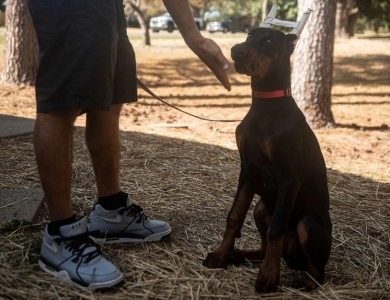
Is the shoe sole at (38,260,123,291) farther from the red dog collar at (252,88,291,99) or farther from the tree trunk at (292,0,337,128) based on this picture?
the tree trunk at (292,0,337,128)

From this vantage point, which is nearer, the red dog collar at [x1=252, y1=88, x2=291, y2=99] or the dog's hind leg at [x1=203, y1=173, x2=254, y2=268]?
the red dog collar at [x1=252, y1=88, x2=291, y2=99]

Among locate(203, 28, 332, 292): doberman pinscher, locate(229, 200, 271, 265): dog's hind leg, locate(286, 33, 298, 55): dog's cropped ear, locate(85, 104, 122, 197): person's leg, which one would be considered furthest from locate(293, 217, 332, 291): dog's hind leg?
locate(85, 104, 122, 197): person's leg

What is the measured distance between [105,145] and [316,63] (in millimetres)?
5195

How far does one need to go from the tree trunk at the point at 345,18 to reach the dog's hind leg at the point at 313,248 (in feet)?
74.3

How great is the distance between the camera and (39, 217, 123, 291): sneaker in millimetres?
2701

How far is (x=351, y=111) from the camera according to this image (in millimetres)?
10102

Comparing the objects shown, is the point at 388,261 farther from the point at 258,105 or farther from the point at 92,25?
the point at 92,25

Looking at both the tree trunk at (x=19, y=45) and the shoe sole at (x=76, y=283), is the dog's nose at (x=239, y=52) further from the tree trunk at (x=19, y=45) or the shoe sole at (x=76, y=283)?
the tree trunk at (x=19, y=45)

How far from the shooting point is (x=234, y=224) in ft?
9.77

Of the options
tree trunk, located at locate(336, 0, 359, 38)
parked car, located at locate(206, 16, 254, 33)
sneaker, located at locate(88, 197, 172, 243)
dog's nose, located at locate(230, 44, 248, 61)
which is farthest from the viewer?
parked car, located at locate(206, 16, 254, 33)

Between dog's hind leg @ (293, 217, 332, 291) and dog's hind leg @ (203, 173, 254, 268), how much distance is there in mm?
301

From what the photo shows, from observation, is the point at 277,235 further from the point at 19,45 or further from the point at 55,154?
the point at 19,45

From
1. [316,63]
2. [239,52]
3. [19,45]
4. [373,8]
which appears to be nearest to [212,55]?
[239,52]

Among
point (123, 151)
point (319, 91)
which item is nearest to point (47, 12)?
point (123, 151)
